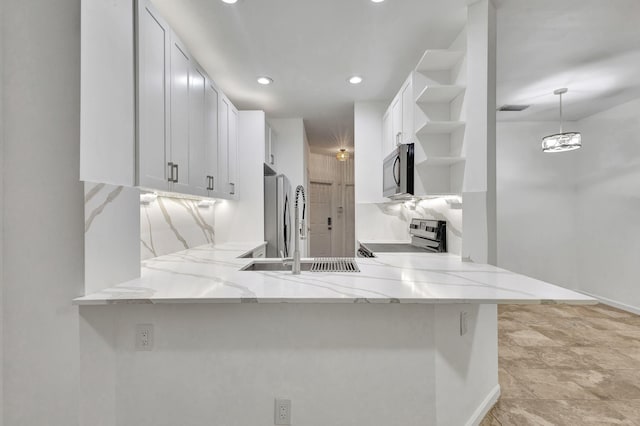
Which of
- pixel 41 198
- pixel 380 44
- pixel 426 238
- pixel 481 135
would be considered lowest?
pixel 426 238

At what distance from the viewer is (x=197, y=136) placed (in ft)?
7.68

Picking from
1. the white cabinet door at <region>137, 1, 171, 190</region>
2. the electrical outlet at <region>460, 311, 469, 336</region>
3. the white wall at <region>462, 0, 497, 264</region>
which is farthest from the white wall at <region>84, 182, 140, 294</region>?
the white wall at <region>462, 0, 497, 264</region>

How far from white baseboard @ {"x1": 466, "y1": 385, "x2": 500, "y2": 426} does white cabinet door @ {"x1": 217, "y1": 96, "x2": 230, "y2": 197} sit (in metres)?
2.44

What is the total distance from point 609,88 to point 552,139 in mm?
755

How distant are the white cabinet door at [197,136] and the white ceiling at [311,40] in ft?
1.09

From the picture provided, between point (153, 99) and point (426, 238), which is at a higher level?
point (153, 99)

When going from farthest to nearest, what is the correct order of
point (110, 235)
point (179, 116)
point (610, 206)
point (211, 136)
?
point (610, 206) < point (211, 136) < point (179, 116) < point (110, 235)

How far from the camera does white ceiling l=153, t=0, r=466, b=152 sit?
6.62 feet

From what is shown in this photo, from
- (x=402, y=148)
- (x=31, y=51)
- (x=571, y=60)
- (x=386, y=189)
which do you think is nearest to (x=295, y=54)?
(x=402, y=148)

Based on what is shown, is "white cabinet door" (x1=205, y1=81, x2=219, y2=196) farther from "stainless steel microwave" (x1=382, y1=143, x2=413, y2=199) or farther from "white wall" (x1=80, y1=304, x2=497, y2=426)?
"stainless steel microwave" (x1=382, y1=143, x2=413, y2=199)

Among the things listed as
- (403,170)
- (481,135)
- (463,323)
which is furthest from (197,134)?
(463,323)

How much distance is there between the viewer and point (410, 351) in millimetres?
1469

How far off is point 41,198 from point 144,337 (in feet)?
2.38

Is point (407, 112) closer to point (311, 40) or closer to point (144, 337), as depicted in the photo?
point (311, 40)
